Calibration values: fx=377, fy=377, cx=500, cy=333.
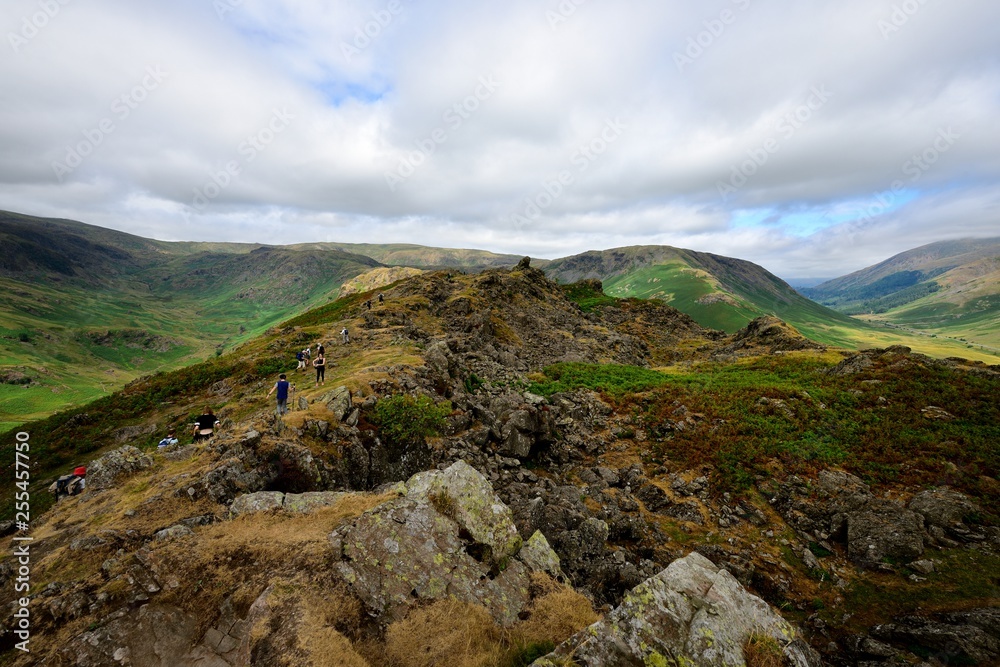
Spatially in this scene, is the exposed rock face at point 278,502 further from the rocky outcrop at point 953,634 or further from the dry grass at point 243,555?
the rocky outcrop at point 953,634

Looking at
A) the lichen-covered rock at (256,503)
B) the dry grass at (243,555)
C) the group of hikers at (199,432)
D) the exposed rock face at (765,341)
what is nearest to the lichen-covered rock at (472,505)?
the dry grass at (243,555)

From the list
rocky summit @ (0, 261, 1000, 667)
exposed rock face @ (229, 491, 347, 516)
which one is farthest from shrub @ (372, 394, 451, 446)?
exposed rock face @ (229, 491, 347, 516)

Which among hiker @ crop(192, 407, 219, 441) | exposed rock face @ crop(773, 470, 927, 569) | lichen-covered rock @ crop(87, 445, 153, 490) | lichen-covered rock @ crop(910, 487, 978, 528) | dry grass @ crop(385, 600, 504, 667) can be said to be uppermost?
hiker @ crop(192, 407, 219, 441)

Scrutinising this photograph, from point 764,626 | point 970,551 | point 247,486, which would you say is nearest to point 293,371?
point 247,486

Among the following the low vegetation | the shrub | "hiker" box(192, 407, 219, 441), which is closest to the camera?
"hiker" box(192, 407, 219, 441)

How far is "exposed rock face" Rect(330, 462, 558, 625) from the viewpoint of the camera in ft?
34.1

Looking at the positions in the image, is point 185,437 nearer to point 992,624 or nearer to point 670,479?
point 670,479

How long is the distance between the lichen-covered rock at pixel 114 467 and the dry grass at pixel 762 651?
21.5 meters

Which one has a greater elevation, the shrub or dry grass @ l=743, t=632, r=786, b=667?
the shrub

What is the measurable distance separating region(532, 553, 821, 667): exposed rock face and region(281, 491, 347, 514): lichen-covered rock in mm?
8469

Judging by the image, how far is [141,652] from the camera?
805 centimetres

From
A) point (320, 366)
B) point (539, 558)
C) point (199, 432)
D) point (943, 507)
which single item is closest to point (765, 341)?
point (943, 507)

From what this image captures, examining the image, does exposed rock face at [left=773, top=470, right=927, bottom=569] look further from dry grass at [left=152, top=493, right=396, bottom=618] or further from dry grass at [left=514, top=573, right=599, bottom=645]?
dry grass at [left=152, top=493, right=396, bottom=618]

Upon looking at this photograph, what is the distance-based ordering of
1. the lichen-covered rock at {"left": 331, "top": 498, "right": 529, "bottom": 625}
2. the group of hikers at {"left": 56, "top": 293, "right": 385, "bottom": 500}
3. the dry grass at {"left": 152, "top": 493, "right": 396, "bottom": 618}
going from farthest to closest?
1. the group of hikers at {"left": 56, "top": 293, "right": 385, "bottom": 500}
2. the lichen-covered rock at {"left": 331, "top": 498, "right": 529, "bottom": 625}
3. the dry grass at {"left": 152, "top": 493, "right": 396, "bottom": 618}
